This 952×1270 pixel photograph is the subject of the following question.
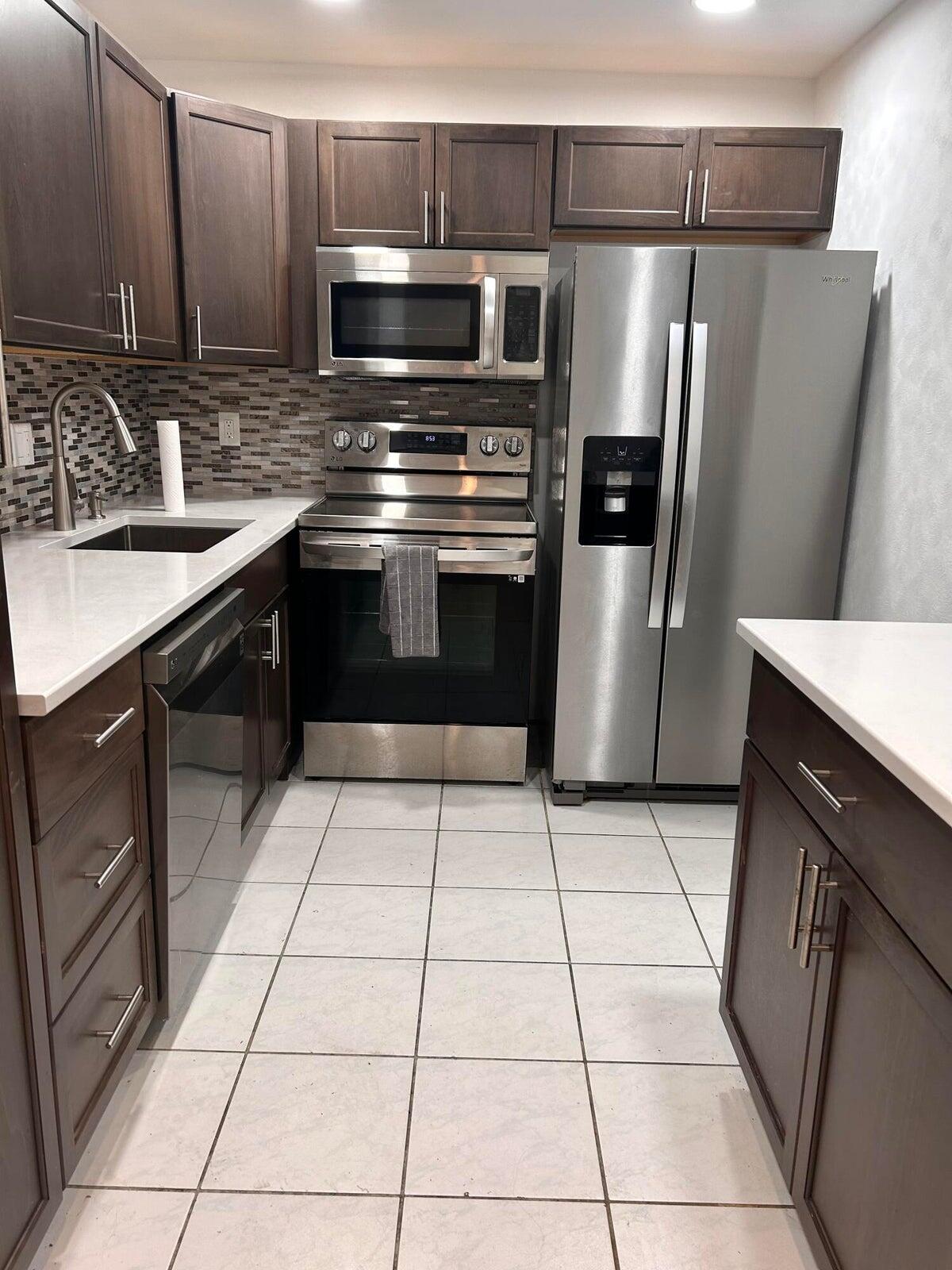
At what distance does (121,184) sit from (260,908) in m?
1.91

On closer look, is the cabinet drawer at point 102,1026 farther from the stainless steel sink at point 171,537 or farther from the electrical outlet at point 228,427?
the electrical outlet at point 228,427

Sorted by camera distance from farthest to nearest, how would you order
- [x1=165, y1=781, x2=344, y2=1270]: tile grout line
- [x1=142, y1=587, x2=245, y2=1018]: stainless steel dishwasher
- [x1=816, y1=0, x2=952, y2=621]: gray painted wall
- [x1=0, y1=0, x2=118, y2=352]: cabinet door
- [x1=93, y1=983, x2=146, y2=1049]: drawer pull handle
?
[x1=816, y1=0, x2=952, y2=621]: gray painted wall, [x1=0, y1=0, x2=118, y2=352]: cabinet door, [x1=142, y1=587, x2=245, y2=1018]: stainless steel dishwasher, [x1=93, y1=983, x2=146, y2=1049]: drawer pull handle, [x1=165, y1=781, x2=344, y2=1270]: tile grout line

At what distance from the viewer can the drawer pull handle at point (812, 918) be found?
4.23 ft

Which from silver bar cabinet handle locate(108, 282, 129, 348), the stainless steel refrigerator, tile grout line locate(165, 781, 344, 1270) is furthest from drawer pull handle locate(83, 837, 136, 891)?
the stainless steel refrigerator

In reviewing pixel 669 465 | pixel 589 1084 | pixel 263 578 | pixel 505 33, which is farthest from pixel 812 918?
pixel 505 33

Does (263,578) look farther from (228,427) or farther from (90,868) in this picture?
(90,868)

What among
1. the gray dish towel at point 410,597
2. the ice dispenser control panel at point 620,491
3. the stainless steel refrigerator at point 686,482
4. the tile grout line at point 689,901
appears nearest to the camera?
the tile grout line at point 689,901

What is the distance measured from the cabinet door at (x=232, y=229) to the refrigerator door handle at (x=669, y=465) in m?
1.31

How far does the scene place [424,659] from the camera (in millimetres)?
2984

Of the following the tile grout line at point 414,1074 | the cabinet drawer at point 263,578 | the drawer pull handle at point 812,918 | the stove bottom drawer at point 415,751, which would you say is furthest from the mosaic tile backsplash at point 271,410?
the drawer pull handle at point 812,918

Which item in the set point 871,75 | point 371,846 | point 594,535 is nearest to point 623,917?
point 371,846

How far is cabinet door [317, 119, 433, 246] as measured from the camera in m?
2.88

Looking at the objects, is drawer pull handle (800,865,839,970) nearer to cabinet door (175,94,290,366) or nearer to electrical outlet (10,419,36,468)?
electrical outlet (10,419,36,468)

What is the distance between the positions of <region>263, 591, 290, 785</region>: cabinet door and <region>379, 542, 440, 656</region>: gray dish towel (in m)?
0.34
